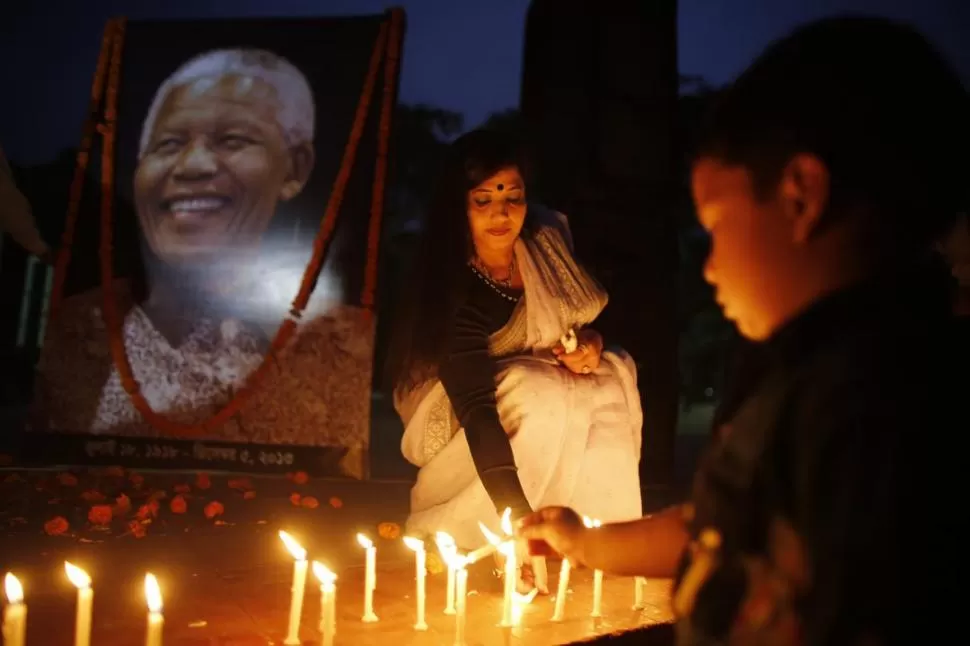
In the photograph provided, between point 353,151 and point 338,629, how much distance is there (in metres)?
3.23

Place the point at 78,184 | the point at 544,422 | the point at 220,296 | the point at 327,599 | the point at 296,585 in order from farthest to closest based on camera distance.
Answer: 1. the point at 78,184
2. the point at 220,296
3. the point at 544,422
4. the point at 296,585
5. the point at 327,599

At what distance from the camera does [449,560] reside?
2.39m

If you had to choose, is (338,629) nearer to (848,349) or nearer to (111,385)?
(848,349)

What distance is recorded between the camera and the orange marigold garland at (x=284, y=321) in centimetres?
486

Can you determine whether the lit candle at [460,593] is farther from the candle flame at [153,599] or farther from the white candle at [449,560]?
the candle flame at [153,599]

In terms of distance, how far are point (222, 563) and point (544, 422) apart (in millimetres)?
1511

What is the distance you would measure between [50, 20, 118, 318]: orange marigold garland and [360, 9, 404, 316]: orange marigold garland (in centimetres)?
201

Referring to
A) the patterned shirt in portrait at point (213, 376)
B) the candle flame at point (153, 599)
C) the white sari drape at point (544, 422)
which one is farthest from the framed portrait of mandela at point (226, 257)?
the candle flame at point (153, 599)

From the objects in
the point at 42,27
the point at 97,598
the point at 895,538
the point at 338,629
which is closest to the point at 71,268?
the point at 97,598

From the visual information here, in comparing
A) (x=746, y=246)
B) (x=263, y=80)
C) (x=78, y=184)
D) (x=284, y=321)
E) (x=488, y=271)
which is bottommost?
(x=746, y=246)

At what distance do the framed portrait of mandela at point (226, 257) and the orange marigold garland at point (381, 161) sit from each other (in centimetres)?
1

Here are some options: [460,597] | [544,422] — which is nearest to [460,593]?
[460,597]

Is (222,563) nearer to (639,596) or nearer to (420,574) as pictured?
(420,574)

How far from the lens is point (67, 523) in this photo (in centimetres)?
365
